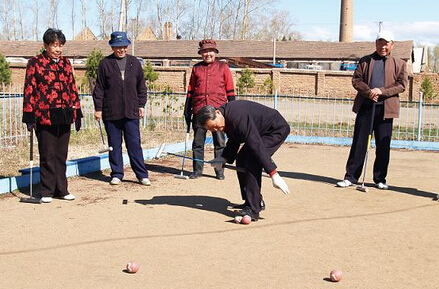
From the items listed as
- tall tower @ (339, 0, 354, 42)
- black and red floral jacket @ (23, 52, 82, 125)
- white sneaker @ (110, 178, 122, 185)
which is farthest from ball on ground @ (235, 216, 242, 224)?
tall tower @ (339, 0, 354, 42)

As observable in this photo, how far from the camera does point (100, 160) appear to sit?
9.05 m

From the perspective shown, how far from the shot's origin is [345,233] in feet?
19.0

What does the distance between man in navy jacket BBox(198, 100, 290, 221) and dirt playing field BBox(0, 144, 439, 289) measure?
0.38 meters

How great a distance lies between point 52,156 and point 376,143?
4115 millimetres

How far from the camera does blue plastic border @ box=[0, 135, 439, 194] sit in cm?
754

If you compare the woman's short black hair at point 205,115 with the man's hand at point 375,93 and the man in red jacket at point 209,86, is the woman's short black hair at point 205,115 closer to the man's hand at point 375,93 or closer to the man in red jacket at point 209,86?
the man in red jacket at point 209,86

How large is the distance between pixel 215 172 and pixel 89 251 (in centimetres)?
389

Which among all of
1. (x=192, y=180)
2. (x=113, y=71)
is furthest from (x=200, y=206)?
(x=113, y=71)

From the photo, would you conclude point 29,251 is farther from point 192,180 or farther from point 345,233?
point 192,180

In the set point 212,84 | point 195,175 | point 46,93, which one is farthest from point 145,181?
point 46,93

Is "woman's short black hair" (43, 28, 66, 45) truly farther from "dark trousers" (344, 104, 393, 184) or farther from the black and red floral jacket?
"dark trousers" (344, 104, 393, 184)

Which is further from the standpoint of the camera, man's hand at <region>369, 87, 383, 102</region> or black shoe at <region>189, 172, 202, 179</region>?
black shoe at <region>189, 172, 202, 179</region>

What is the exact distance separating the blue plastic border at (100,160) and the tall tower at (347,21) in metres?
46.1

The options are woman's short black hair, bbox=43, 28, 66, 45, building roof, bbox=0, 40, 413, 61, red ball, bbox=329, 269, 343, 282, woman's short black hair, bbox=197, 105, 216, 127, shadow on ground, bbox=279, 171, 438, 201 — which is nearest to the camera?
red ball, bbox=329, 269, 343, 282
